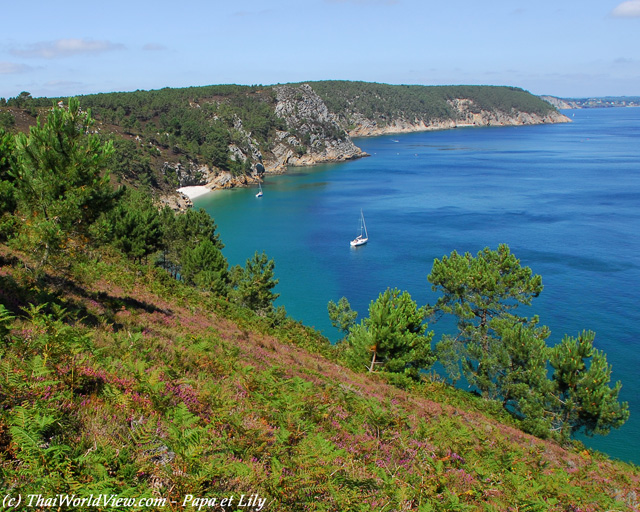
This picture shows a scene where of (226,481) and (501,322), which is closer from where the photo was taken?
(226,481)

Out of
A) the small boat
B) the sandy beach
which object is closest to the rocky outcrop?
the sandy beach

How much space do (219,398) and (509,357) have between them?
19093 mm

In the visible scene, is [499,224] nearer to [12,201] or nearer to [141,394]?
[12,201]

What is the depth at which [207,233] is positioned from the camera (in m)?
39.4

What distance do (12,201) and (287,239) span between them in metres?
48.7

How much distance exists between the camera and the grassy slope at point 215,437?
454cm

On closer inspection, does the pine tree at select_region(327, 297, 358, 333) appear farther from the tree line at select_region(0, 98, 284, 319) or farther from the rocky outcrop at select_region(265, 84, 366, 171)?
the rocky outcrop at select_region(265, 84, 366, 171)

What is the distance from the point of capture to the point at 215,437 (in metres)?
5.76

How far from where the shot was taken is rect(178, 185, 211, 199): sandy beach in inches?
3647

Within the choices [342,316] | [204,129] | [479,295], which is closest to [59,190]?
[479,295]

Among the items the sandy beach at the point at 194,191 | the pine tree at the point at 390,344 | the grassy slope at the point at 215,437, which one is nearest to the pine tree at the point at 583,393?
the pine tree at the point at 390,344

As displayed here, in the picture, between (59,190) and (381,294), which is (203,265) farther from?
(59,190)

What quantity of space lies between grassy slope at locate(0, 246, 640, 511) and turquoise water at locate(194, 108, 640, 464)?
71.7 ft

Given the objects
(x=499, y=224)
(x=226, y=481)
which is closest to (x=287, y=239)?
(x=499, y=224)
